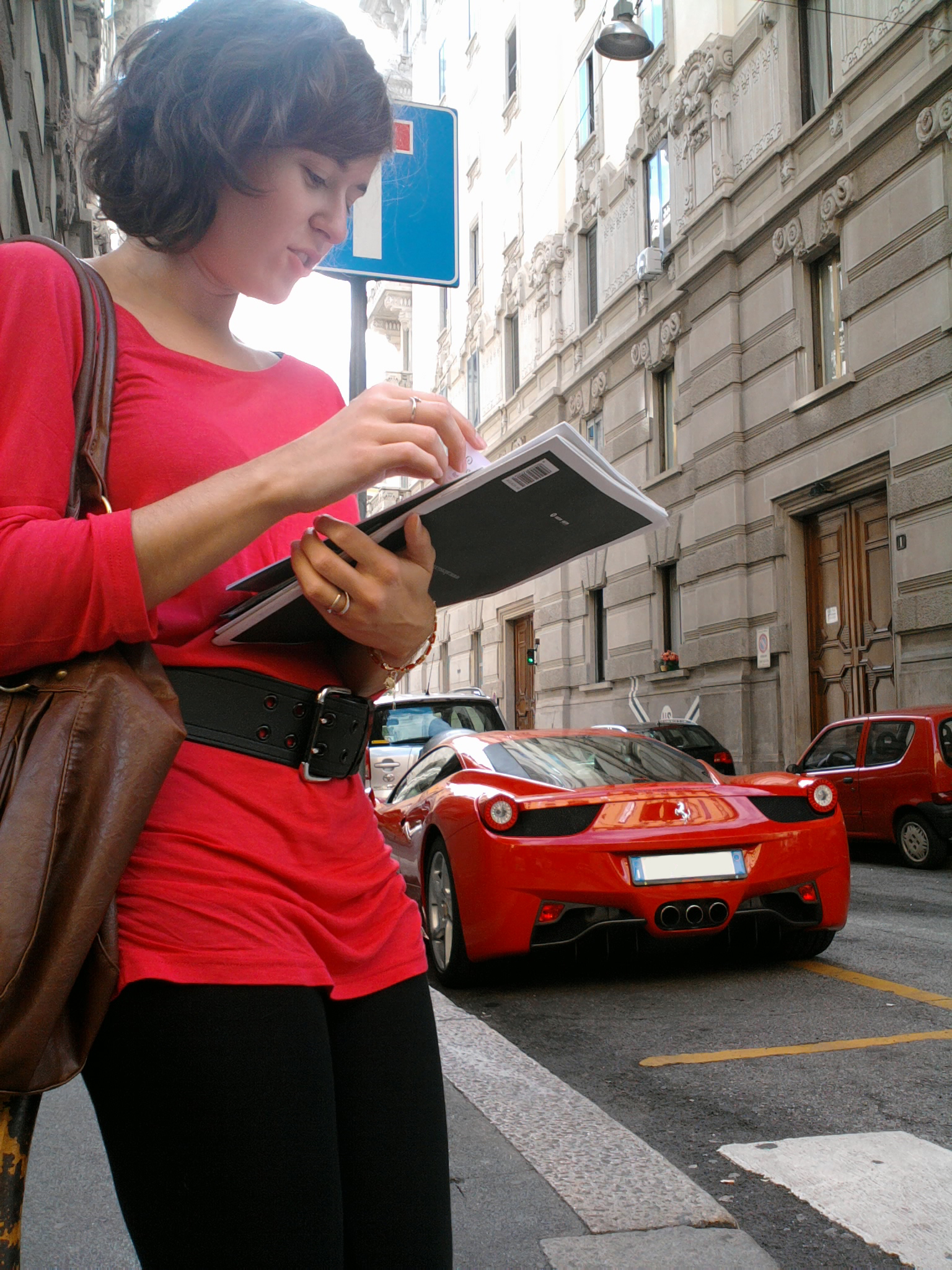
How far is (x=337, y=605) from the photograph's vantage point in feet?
4.14

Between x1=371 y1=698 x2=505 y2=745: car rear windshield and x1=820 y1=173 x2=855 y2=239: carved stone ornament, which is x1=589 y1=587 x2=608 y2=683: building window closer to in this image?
x1=820 y1=173 x2=855 y2=239: carved stone ornament

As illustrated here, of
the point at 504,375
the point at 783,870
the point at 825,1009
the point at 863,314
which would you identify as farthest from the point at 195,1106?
the point at 504,375

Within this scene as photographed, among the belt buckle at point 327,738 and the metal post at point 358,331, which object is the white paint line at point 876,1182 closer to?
the belt buckle at point 327,738

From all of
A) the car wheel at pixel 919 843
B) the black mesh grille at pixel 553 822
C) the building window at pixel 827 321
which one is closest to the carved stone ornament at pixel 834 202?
the building window at pixel 827 321

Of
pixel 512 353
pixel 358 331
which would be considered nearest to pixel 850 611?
pixel 358 331

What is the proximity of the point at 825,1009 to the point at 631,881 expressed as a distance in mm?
990

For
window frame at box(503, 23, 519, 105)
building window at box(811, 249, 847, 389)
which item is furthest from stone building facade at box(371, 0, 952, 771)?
window frame at box(503, 23, 519, 105)

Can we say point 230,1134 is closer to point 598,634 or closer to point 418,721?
point 418,721

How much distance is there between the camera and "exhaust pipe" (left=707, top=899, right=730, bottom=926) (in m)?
5.55

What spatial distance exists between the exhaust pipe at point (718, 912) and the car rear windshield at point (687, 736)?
10.4 m

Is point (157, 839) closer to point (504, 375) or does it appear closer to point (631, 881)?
point (631, 881)

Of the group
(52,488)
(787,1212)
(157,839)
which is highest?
(52,488)

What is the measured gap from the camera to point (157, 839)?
116 centimetres

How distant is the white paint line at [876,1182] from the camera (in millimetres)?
2576
